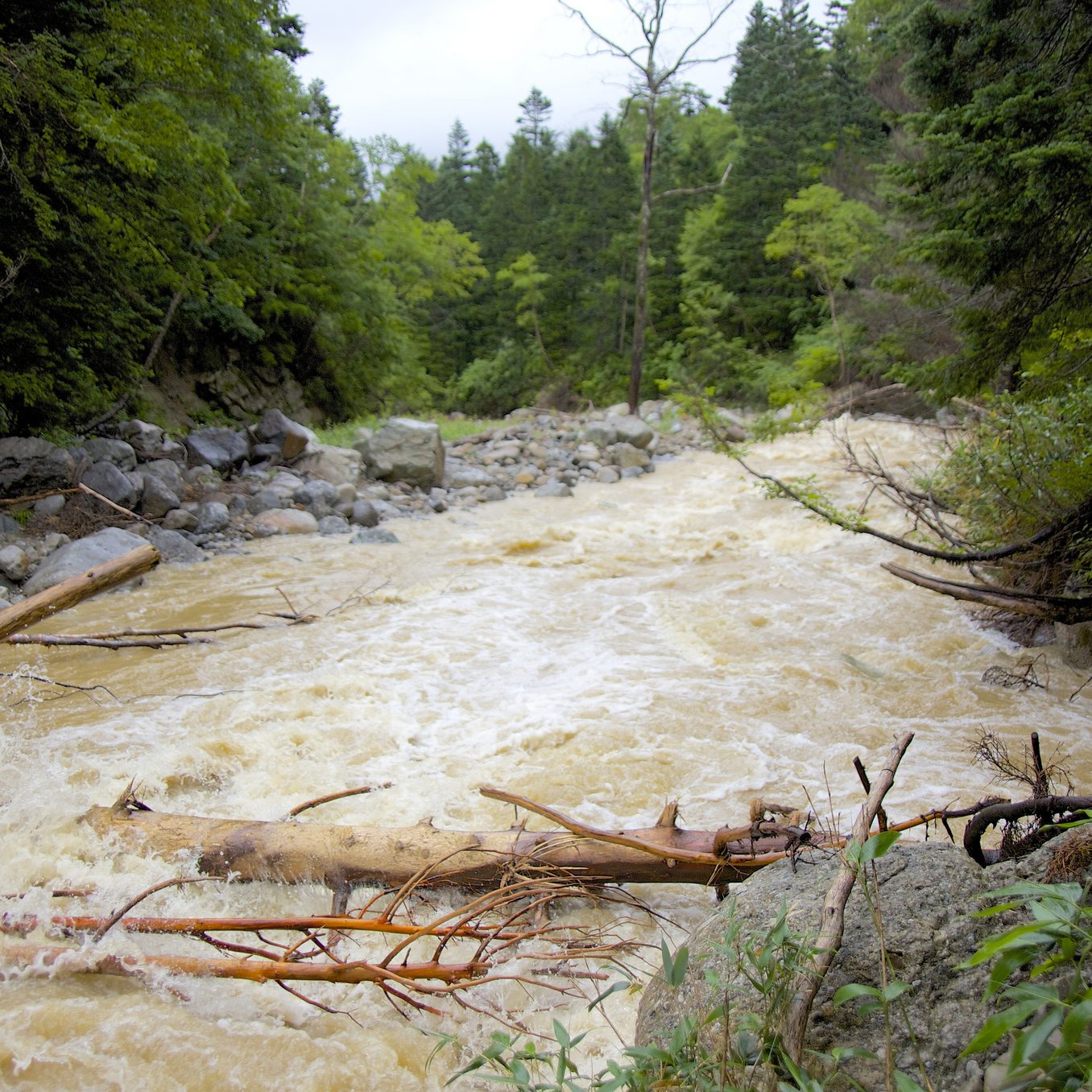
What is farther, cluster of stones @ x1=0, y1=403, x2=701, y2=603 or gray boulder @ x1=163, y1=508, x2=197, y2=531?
gray boulder @ x1=163, y1=508, x2=197, y2=531

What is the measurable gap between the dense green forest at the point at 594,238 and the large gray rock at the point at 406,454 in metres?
3.12

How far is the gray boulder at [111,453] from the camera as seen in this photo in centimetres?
826

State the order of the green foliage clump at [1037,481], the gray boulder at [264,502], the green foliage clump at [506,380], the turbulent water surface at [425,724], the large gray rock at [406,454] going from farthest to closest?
the green foliage clump at [506,380] < the large gray rock at [406,454] < the gray boulder at [264,502] < the green foliage clump at [1037,481] < the turbulent water surface at [425,724]

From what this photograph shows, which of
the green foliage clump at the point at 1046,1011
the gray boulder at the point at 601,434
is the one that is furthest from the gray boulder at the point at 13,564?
the gray boulder at the point at 601,434

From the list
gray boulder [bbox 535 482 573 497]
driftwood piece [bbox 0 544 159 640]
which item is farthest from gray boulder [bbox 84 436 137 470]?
gray boulder [bbox 535 482 573 497]

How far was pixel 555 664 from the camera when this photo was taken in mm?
5055

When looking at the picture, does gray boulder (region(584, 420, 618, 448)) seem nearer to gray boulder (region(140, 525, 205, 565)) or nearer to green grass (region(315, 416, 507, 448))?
green grass (region(315, 416, 507, 448))

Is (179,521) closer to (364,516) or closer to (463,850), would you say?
(364,516)

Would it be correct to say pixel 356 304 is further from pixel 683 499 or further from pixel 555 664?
pixel 555 664

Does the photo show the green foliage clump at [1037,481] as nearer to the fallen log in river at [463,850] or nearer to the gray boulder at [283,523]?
the fallen log in river at [463,850]

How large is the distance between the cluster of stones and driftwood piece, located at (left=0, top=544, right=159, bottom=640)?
838 millimetres

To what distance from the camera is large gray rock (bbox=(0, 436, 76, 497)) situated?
730cm

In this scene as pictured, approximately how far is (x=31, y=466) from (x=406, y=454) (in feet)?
17.7

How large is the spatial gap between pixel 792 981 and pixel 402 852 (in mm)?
1418
